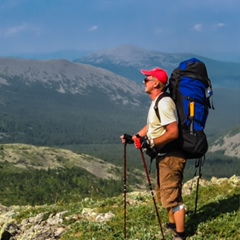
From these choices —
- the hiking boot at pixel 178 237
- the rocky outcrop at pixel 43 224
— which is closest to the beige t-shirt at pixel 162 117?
the hiking boot at pixel 178 237

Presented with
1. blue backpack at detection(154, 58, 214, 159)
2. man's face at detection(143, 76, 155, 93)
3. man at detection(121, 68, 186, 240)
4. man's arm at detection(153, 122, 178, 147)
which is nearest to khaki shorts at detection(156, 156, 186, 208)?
man at detection(121, 68, 186, 240)

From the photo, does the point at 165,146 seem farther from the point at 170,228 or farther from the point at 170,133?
the point at 170,228

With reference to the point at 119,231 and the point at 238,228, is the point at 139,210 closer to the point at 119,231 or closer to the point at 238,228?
the point at 119,231

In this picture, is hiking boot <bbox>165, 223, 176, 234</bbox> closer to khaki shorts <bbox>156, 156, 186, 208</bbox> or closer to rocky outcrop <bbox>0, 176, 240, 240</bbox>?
khaki shorts <bbox>156, 156, 186, 208</bbox>

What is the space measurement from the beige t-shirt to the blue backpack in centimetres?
24

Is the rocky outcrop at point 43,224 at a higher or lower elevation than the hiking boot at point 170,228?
lower

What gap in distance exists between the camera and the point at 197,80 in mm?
11750

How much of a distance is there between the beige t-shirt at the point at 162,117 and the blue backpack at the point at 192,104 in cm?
24

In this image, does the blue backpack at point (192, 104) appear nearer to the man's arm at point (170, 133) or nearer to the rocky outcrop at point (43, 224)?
the man's arm at point (170, 133)

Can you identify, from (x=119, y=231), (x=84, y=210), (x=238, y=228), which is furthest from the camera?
(x=84, y=210)

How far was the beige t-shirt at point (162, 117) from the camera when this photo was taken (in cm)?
1109

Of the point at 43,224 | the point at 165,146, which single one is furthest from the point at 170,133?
the point at 43,224

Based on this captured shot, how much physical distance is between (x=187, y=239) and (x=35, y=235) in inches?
239

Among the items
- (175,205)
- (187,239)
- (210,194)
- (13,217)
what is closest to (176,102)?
(175,205)
